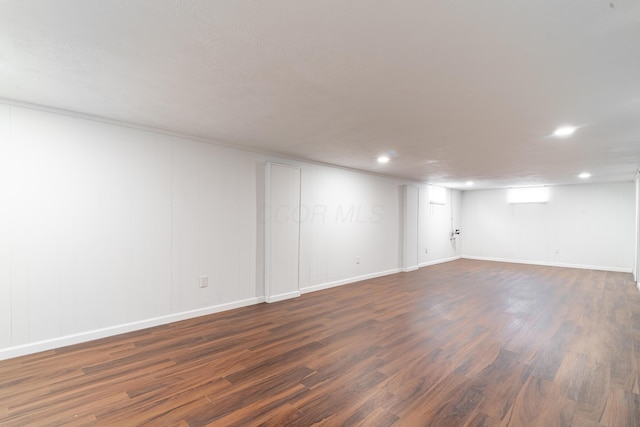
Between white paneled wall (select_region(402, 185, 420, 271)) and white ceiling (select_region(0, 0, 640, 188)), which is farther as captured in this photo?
white paneled wall (select_region(402, 185, 420, 271))

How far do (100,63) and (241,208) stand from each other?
8.80 ft

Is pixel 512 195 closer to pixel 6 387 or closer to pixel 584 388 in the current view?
pixel 584 388

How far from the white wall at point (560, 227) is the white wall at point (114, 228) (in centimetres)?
814

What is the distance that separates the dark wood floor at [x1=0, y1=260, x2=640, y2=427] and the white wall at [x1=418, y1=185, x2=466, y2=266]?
420cm

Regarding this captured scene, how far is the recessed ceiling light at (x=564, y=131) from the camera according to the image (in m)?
3.32

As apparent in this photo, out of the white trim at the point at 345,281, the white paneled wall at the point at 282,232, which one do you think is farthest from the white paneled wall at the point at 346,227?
the white paneled wall at the point at 282,232

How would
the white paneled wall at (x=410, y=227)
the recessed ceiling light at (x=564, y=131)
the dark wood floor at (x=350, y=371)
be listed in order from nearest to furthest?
1. the dark wood floor at (x=350, y=371)
2. the recessed ceiling light at (x=564, y=131)
3. the white paneled wall at (x=410, y=227)

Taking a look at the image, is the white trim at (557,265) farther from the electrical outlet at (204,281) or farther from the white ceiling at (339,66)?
the electrical outlet at (204,281)

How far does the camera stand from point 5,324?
9.30 ft

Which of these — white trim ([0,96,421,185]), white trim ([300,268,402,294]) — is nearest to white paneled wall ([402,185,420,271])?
white trim ([300,268,402,294])

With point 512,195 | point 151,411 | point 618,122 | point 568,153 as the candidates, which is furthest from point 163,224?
point 512,195

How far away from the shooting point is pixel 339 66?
207 centimetres

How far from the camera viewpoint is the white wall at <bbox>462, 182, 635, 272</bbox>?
25.6 ft

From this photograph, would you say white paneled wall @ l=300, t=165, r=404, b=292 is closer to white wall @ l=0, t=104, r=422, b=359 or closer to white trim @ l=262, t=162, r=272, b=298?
white trim @ l=262, t=162, r=272, b=298
